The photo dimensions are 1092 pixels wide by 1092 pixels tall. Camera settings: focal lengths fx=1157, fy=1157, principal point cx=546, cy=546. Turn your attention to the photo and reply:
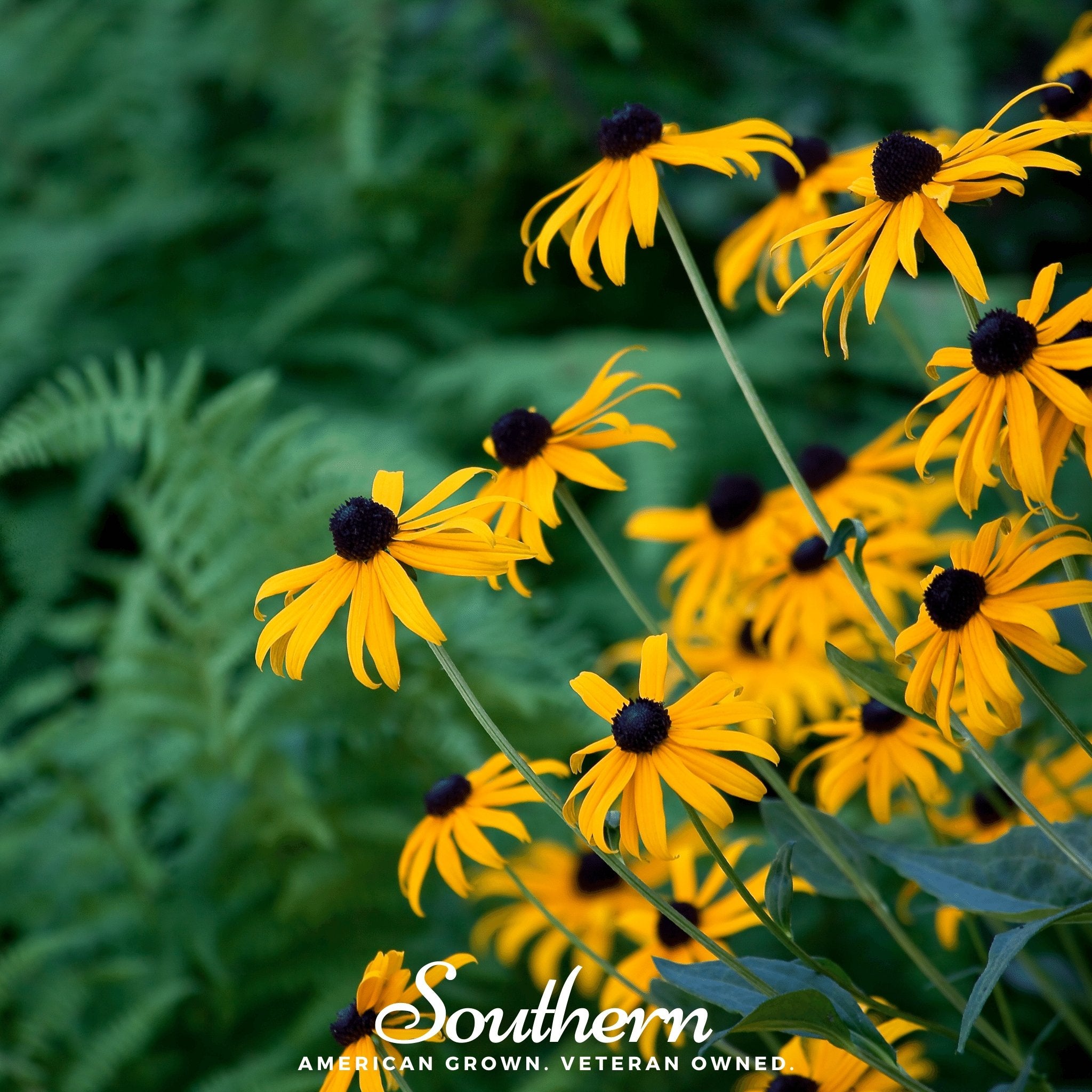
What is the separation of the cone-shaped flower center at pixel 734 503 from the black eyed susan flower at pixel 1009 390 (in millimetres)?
389

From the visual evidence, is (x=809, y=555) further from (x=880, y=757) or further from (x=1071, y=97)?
(x=1071, y=97)

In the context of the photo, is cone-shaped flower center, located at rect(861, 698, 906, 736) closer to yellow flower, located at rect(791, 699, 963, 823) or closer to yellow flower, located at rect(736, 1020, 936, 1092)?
yellow flower, located at rect(791, 699, 963, 823)

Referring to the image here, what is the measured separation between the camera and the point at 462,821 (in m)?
0.61

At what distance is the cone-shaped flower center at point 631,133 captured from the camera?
0.59 metres

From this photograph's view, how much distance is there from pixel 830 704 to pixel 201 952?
0.62m

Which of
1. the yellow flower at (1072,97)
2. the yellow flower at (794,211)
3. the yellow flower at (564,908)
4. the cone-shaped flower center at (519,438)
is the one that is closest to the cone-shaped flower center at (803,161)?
the yellow flower at (794,211)

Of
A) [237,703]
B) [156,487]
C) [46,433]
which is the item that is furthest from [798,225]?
[156,487]

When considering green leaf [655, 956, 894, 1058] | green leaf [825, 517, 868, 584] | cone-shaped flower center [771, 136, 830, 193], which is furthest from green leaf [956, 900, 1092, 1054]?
cone-shaped flower center [771, 136, 830, 193]

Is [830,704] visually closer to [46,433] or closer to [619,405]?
[619,405]

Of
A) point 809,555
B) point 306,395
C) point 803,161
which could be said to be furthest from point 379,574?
point 306,395

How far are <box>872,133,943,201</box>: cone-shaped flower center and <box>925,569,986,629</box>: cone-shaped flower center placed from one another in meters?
0.16

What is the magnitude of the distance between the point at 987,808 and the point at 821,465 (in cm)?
28

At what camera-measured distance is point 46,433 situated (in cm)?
135

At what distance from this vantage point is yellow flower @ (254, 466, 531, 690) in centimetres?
→ 47
